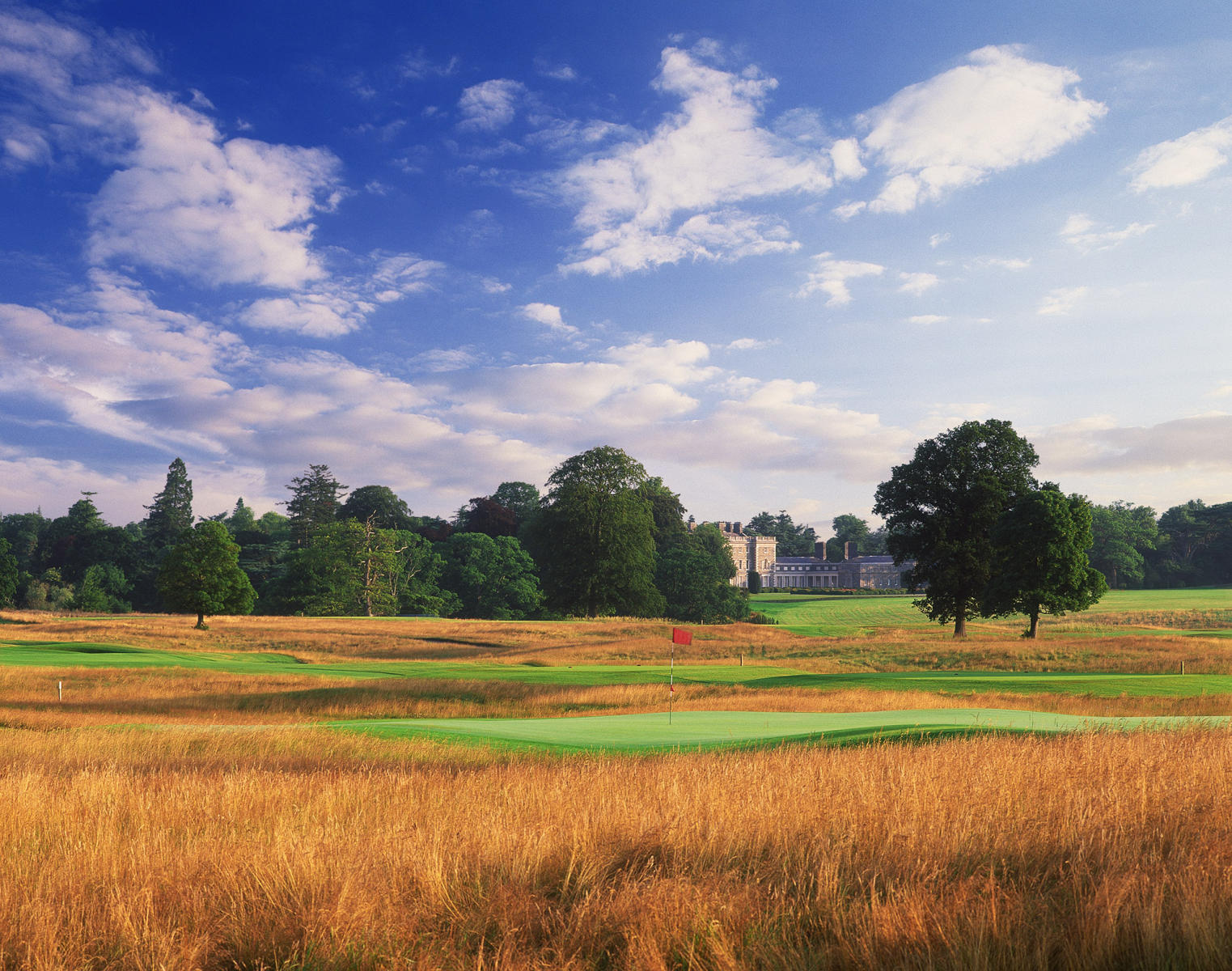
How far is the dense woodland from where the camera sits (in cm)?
8331

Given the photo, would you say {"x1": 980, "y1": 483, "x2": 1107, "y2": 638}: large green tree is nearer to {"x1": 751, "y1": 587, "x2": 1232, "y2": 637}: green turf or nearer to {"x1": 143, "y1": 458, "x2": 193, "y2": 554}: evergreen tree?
{"x1": 751, "y1": 587, "x2": 1232, "y2": 637}: green turf

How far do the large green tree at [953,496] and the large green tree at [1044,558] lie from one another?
6.46 feet

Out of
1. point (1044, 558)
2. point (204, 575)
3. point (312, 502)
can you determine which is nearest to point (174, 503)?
point (312, 502)

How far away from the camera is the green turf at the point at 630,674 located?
1209 inches

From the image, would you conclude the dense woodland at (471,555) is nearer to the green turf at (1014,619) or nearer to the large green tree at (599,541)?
the large green tree at (599,541)

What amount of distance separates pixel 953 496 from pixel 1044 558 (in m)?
7.33

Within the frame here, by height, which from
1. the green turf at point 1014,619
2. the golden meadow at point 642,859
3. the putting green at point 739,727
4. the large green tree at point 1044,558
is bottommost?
the green turf at point 1014,619

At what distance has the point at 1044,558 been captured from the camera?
1925 inches

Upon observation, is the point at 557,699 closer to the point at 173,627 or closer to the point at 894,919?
the point at 894,919

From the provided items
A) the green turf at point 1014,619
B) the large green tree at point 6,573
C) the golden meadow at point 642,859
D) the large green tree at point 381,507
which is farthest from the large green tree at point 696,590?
the golden meadow at point 642,859

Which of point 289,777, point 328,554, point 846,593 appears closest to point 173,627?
point 328,554

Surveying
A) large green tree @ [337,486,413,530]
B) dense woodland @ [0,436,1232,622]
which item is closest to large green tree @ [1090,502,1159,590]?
dense woodland @ [0,436,1232,622]

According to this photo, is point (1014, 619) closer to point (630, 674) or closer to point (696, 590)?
point (696, 590)

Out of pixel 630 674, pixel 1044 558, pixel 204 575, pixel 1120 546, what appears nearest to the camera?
pixel 630 674
